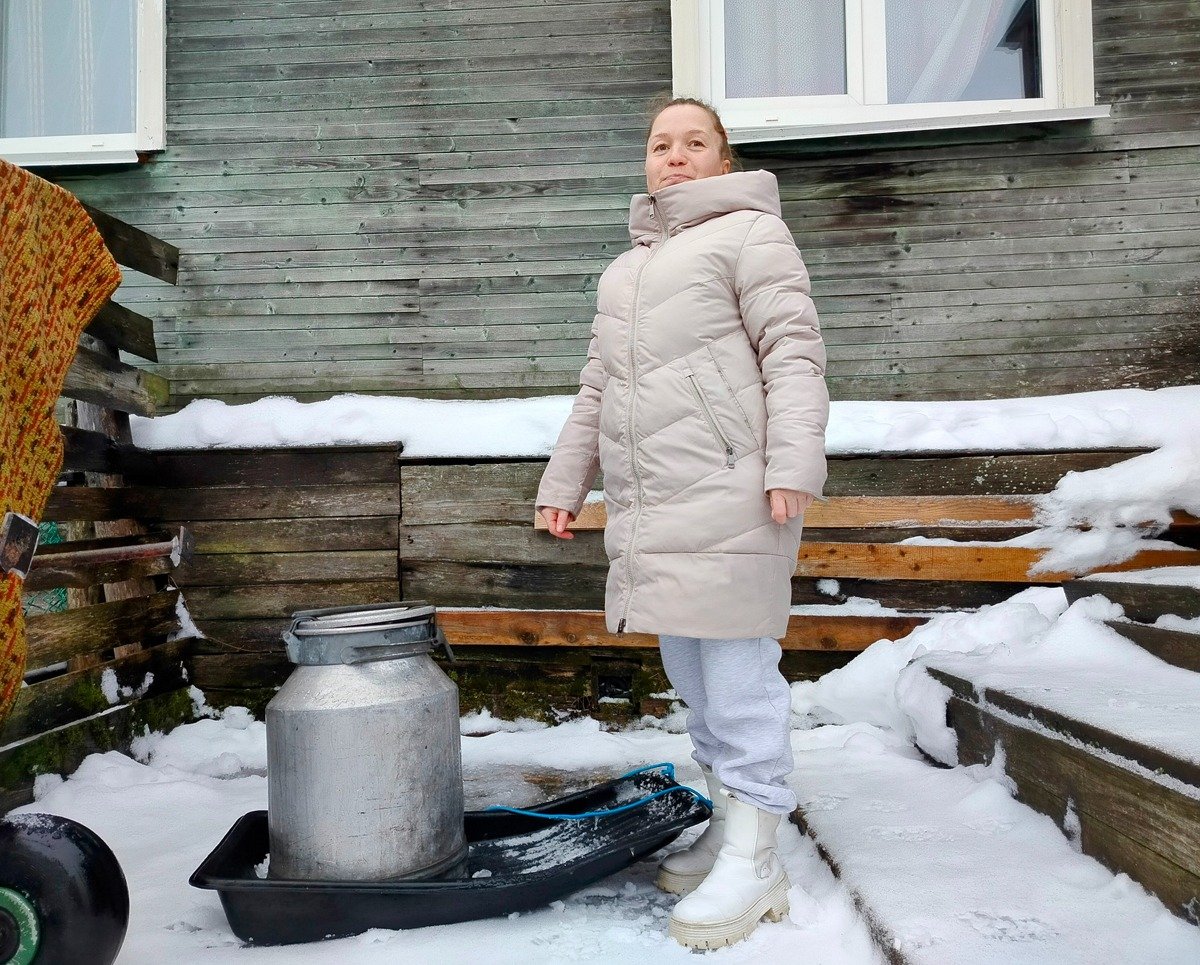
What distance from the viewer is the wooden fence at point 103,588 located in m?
2.90

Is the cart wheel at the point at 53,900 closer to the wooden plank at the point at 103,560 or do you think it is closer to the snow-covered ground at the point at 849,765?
the snow-covered ground at the point at 849,765

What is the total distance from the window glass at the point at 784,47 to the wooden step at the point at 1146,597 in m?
2.61

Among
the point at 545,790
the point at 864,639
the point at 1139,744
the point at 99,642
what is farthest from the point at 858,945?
the point at 99,642

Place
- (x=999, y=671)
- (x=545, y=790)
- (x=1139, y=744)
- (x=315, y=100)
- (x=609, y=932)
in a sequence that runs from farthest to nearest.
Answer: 1. (x=315, y=100)
2. (x=545, y=790)
3. (x=999, y=671)
4. (x=609, y=932)
5. (x=1139, y=744)

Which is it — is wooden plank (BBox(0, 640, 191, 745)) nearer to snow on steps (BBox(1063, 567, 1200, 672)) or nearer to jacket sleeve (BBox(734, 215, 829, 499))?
jacket sleeve (BBox(734, 215, 829, 499))

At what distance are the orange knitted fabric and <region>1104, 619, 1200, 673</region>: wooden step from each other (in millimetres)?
2608

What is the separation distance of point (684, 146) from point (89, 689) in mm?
2706

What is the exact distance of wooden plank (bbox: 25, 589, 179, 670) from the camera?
293 centimetres

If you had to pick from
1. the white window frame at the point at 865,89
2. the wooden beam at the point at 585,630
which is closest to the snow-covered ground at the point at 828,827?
the wooden beam at the point at 585,630

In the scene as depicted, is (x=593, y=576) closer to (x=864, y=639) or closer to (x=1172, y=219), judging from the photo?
(x=864, y=639)

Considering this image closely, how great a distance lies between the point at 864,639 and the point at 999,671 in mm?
1059

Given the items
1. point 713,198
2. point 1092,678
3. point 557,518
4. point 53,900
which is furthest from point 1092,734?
point 53,900

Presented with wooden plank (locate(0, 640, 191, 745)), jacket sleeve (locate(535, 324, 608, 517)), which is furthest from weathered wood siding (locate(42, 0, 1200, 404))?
jacket sleeve (locate(535, 324, 608, 517))

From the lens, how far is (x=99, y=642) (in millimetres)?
3205
